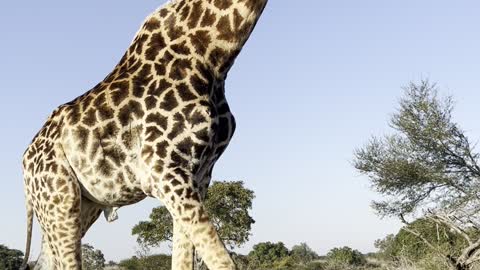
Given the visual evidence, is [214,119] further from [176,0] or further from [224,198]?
[224,198]

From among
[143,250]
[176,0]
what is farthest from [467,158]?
[176,0]

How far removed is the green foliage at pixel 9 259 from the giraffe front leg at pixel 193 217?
2294 centimetres

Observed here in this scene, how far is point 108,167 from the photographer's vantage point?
14.3 feet

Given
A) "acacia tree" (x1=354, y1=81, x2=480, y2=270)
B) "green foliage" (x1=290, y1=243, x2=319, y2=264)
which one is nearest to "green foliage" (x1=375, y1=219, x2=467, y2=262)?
"acacia tree" (x1=354, y1=81, x2=480, y2=270)

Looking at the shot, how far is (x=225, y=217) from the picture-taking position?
26.8 m

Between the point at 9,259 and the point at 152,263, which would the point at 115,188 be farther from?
the point at 9,259

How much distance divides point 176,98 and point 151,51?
1.55ft

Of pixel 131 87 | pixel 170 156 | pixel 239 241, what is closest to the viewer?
pixel 170 156

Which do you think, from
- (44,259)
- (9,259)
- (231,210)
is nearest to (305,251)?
(231,210)

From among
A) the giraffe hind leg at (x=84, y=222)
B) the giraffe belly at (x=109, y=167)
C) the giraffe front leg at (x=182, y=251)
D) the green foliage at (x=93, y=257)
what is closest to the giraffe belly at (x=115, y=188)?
the giraffe belly at (x=109, y=167)

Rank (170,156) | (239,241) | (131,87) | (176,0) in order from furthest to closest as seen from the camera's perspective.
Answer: (239,241) < (176,0) < (131,87) < (170,156)

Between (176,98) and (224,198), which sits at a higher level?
(224,198)

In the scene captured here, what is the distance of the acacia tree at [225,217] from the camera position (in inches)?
1051

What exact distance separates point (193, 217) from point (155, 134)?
57 centimetres
